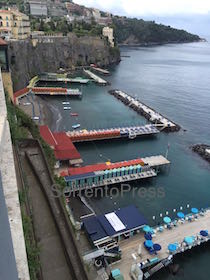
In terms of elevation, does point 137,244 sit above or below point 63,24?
below

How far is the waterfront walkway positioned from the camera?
1879 cm

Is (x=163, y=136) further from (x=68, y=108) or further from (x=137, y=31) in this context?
(x=137, y=31)

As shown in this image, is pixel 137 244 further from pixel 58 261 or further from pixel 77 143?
pixel 77 143

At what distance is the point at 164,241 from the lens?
20.9 m

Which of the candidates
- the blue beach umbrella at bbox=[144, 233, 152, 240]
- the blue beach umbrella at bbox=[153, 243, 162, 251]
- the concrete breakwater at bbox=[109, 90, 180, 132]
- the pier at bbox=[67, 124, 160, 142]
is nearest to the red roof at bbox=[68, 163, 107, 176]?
the pier at bbox=[67, 124, 160, 142]

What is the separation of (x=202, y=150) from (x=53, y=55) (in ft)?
200

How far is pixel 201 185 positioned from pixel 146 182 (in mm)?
7342

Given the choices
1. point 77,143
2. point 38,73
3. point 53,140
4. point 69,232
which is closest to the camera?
point 69,232

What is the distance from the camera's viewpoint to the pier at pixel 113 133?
1511 inches

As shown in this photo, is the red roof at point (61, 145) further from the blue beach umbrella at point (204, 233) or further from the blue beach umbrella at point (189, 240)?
the blue beach umbrella at point (204, 233)

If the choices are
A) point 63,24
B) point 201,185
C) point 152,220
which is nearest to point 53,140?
point 152,220

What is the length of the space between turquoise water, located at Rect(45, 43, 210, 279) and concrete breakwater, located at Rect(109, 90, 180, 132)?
1.42m

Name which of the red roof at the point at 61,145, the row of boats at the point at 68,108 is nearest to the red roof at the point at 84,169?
the red roof at the point at 61,145

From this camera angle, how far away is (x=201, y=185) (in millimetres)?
31344
